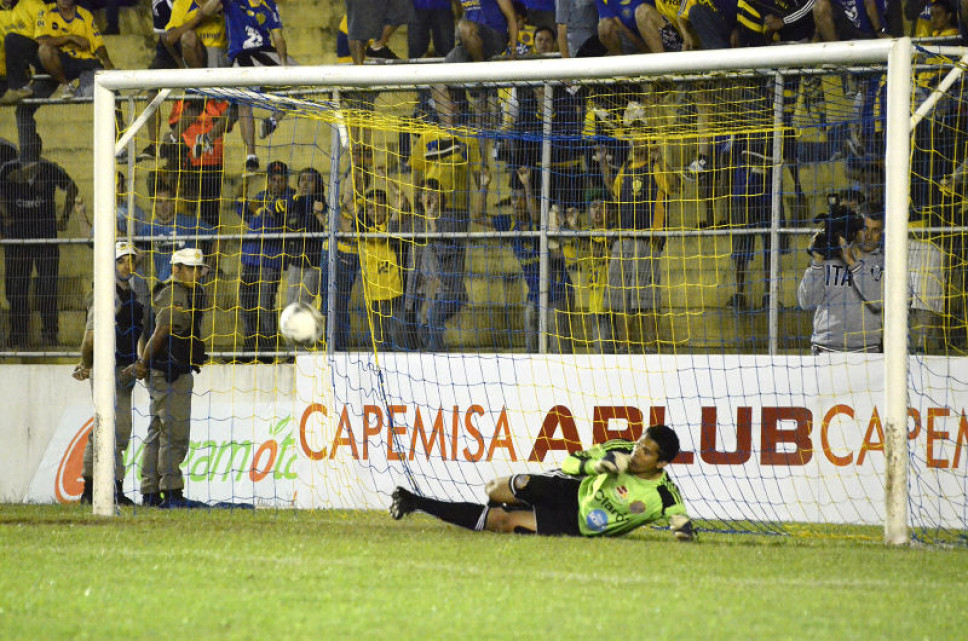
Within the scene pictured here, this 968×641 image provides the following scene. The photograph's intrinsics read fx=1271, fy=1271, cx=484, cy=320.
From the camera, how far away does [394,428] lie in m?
10.0

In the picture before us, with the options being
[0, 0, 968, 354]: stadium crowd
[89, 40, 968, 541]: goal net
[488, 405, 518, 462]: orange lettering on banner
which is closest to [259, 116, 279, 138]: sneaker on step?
[0, 0, 968, 354]: stadium crowd

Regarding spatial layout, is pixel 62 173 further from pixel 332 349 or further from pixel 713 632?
pixel 713 632

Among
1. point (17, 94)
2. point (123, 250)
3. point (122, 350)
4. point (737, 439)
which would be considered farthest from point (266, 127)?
point (737, 439)

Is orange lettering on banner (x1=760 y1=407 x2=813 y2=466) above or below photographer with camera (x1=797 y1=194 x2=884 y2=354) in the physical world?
below

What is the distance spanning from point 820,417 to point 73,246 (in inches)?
261

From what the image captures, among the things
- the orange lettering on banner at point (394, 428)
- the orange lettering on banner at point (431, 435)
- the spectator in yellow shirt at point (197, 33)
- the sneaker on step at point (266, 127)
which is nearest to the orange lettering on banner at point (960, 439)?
the orange lettering on banner at point (431, 435)

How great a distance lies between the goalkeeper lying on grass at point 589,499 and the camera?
7605mm

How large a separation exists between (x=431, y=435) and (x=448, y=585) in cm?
424

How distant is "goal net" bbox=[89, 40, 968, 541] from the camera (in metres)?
9.09

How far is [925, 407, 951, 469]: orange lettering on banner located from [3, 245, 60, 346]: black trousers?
746 centimetres

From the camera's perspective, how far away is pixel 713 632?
15.6ft

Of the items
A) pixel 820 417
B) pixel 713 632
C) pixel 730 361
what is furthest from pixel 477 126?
pixel 713 632

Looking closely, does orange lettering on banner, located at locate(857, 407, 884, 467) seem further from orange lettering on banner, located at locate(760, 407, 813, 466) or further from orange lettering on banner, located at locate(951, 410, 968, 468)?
orange lettering on banner, located at locate(951, 410, 968, 468)

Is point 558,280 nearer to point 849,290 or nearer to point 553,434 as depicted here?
point 553,434
